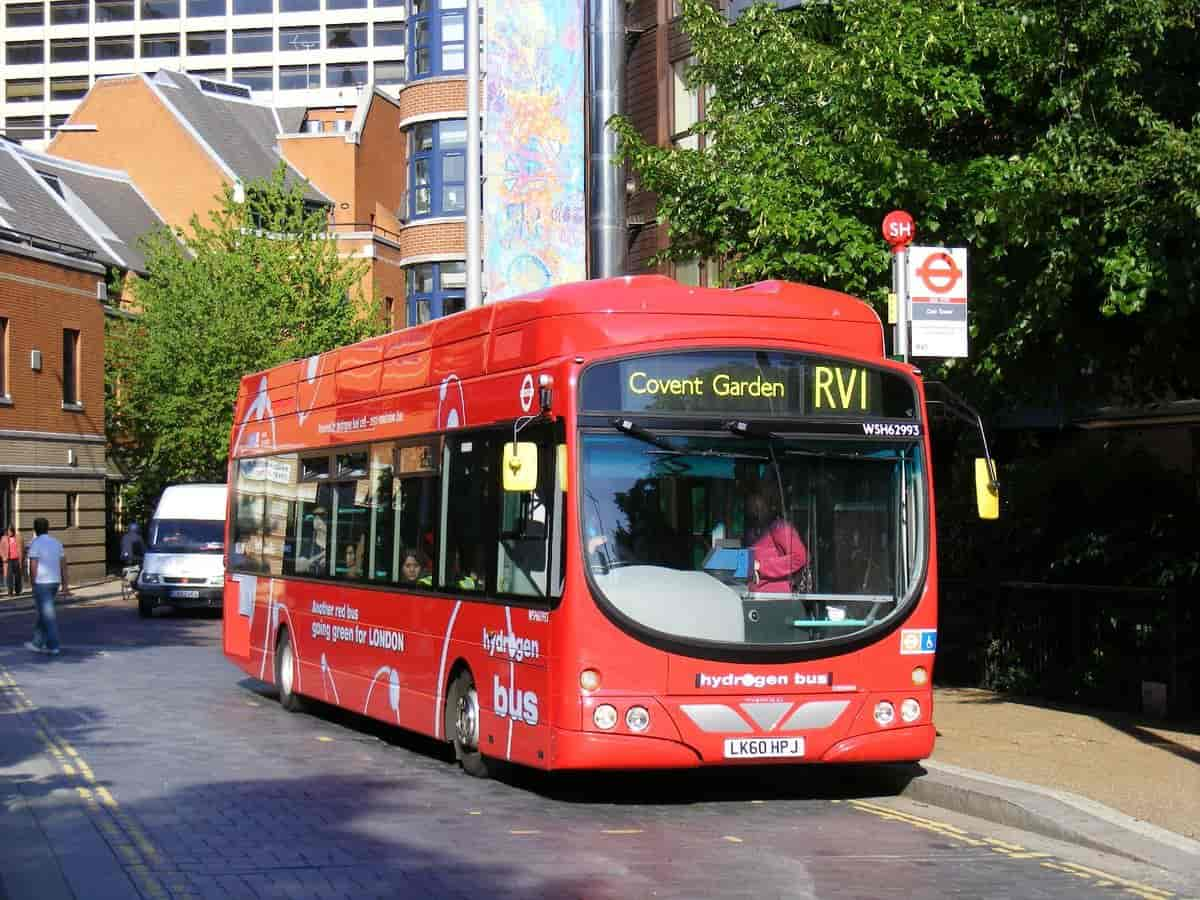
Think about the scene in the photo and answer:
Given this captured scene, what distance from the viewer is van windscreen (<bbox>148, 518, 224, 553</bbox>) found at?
36250 millimetres

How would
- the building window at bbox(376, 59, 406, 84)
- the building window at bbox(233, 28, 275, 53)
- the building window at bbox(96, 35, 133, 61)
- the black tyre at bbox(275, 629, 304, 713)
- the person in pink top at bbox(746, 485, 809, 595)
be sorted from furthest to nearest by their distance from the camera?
the building window at bbox(96, 35, 133, 61)
the building window at bbox(233, 28, 275, 53)
the building window at bbox(376, 59, 406, 84)
the black tyre at bbox(275, 629, 304, 713)
the person in pink top at bbox(746, 485, 809, 595)

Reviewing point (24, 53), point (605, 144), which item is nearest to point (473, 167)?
point (605, 144)

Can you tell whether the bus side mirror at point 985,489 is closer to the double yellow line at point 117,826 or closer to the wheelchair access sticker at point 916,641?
the wheelchair access sticker at point 916,641

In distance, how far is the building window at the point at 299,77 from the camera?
108 metres

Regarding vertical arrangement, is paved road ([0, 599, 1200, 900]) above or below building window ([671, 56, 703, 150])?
below

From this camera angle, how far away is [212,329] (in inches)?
2010

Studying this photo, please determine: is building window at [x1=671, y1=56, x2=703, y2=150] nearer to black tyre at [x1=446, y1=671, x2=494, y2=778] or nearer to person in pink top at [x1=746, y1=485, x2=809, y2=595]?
black tyre at [x1=446, y1=671, x2=494, y2=778]

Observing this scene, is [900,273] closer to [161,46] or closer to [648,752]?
[648,752]

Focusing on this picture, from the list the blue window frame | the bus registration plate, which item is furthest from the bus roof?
the blue window frame

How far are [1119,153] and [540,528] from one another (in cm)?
558

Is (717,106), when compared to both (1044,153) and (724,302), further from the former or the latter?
(724,302)

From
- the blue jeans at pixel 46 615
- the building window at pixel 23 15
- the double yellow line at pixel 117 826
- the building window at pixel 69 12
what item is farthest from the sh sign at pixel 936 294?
the building window at pixel 23 15

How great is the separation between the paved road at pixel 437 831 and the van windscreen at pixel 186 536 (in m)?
20.5

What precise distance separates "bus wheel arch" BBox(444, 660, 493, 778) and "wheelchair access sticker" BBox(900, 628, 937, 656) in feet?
9.62
